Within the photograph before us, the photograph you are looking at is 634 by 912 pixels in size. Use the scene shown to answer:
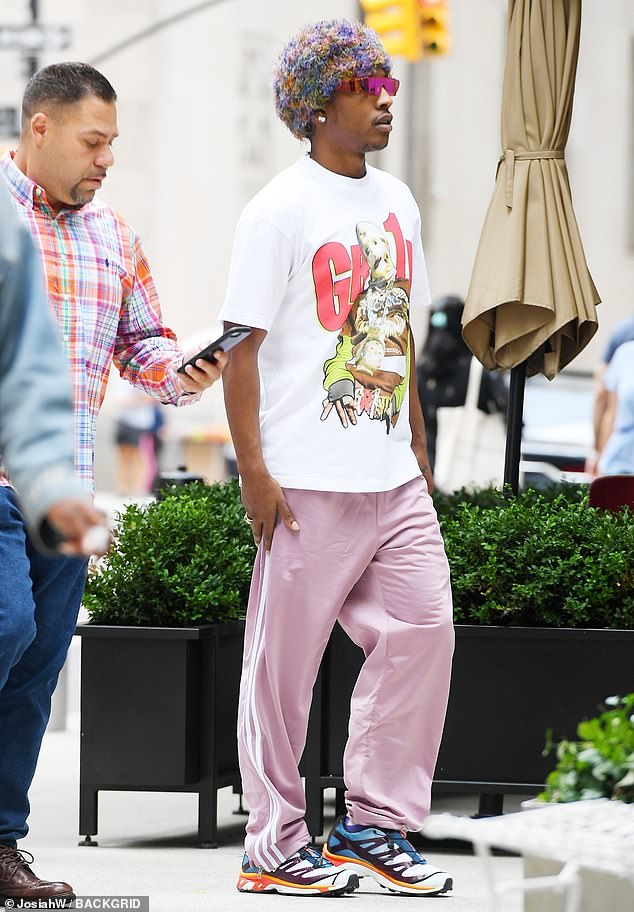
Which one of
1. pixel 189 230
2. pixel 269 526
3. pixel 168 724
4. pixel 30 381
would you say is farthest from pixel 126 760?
pixel 189 230

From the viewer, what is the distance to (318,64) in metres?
4.36

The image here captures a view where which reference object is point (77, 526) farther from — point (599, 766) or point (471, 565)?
point (471, 565)

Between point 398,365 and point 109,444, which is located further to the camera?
point 109,444

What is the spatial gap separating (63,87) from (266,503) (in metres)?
1.18

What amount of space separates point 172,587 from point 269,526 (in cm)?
96

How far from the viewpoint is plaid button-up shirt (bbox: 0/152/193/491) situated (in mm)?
4094

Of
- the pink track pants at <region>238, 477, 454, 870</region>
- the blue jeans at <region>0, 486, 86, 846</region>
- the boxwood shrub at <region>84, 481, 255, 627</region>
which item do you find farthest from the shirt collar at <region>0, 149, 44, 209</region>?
the boxwood shrub at <region>84, 481, 255, 627</region>

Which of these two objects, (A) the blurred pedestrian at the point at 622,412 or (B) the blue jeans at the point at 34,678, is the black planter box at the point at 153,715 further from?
(A) the blurred pedestrian at the point at 622,412

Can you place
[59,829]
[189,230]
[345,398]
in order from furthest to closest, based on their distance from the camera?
[189,230] < [59,829] < [345,398]

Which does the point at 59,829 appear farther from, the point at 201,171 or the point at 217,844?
the point at 201,171

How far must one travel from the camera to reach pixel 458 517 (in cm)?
566

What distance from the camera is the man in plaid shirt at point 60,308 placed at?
13.3 feet

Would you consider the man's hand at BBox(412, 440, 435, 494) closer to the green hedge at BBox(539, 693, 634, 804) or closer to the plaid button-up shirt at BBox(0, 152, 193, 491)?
the plaid button-up shirt at BBox(0, 152, 193, 491)

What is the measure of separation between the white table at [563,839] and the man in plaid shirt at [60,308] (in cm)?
153
